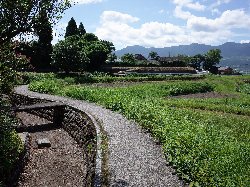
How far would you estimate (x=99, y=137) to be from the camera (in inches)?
882

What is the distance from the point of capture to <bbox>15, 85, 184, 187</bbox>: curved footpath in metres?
16.0

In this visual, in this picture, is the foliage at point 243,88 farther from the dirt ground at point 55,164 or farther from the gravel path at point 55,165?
the gravel path at point 55,165

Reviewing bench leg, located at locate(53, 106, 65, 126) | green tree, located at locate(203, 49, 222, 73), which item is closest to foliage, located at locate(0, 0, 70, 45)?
bench leg, located at locate(53, 106, 65, 126)

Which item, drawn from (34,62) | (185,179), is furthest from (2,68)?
(34,62)

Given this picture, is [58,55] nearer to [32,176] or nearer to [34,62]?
→ [34,62]

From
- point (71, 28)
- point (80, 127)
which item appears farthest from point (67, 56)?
point (71, 28)

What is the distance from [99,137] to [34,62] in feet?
178

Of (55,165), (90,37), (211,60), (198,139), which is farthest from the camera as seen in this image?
(211,60)

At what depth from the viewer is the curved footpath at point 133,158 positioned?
632 inches

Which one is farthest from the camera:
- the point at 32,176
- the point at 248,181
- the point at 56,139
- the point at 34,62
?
the point at 34,62

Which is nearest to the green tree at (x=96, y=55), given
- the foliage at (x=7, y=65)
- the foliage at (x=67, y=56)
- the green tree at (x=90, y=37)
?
the green tree at (x=90, y=37)

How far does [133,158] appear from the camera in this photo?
1891 centimetres

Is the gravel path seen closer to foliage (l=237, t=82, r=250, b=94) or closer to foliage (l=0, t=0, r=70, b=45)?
foliage (l=0, t=0, r=70, b=45)

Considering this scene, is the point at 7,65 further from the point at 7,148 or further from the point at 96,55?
the point at 96,55
